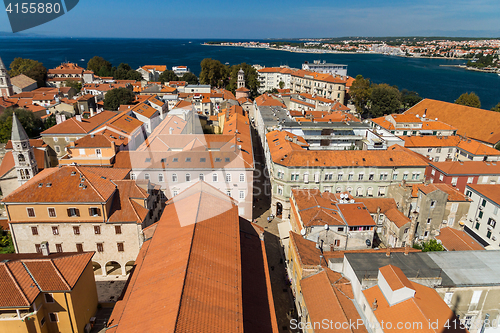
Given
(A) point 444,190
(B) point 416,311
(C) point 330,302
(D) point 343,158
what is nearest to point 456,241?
(A) point 444,190

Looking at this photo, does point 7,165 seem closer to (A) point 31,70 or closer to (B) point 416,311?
(B) point 416,311

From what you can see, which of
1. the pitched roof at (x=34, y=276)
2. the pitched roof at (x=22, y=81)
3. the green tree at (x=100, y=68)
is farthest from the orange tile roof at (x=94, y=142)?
the green tree at (x=100, y=68)

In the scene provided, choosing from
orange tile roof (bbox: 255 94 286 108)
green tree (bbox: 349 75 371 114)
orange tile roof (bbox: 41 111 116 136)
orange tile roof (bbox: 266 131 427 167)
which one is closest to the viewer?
orange tile roof (bbox: 266 131 427 167)

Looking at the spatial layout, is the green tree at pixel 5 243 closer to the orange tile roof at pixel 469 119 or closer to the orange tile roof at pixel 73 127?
the orange tile roof at pixel 73 127

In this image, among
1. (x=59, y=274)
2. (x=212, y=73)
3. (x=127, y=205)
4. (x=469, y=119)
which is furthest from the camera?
(x=212, y=73)

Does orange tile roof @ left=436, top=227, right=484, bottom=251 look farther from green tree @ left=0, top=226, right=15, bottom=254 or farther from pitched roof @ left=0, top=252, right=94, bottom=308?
green tree @ left=0, top=226, right=15, bottom=254

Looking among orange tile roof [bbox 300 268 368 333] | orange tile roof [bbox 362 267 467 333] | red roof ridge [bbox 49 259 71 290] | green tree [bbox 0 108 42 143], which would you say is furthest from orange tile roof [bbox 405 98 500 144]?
green tree [bbox 0 108 42 143]
